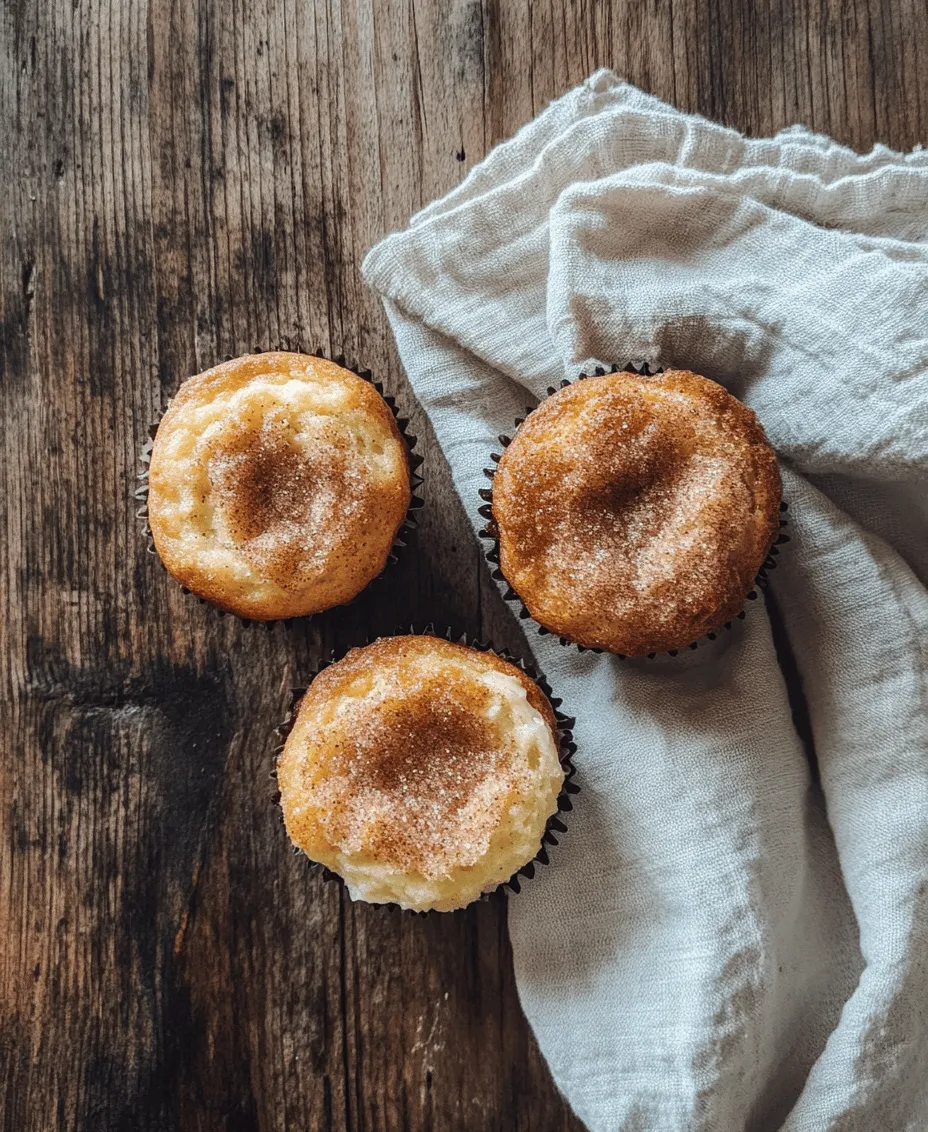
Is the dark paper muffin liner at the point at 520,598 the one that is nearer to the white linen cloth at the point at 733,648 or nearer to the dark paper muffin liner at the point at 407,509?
the white linen cloth at the point at 733,648

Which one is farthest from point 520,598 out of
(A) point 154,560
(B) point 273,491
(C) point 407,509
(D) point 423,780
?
(A) point 154,560

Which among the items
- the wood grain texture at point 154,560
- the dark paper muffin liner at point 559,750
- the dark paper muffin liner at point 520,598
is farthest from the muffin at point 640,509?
the wood grain texture at point 154,560

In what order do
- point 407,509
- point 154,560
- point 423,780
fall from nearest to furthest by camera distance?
point 423,780, point 407,509, point 154,560

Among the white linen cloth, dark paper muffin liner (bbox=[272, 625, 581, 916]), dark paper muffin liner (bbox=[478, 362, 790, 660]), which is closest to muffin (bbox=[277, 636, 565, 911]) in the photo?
dark paper muffin liner (bbox=[272, 625, 581, 916])

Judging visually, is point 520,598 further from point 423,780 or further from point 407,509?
point 423,780

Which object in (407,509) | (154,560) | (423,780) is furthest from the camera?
(154,560)

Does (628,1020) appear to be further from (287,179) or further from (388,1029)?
(287,179)

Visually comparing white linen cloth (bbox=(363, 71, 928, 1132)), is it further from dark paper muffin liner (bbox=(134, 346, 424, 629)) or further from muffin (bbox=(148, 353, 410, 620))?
muffin (bbox=(148, 353, 410, 620))

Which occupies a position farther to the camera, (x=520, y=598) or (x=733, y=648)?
(x=733, y=648)
